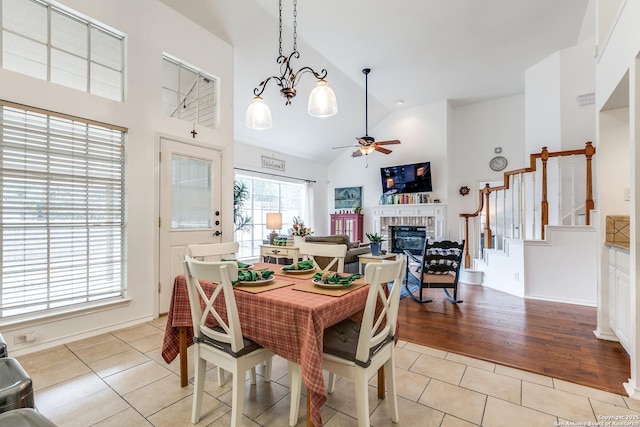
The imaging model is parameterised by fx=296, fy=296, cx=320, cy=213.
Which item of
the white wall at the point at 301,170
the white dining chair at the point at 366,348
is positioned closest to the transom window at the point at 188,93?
the white wall at the point at 301,170

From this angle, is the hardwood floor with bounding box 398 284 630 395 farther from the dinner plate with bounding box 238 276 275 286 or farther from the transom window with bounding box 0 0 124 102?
the transom window with bounding box 0 0 124 102

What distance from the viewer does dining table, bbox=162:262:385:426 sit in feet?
4.65

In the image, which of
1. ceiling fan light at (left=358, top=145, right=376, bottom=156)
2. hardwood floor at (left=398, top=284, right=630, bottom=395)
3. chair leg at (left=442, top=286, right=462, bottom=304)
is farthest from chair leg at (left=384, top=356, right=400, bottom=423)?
ceiling fan light at (left=358, top=145, right=376, bottom=156)

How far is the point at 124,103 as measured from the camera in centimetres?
314

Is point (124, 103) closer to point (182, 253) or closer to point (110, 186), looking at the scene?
point (110, 186)

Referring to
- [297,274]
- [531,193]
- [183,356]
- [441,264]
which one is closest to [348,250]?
[441,264]

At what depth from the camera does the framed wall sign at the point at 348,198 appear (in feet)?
27.5

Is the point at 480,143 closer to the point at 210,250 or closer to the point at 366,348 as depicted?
the point at 210,250

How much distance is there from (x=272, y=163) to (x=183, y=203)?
3810 mm

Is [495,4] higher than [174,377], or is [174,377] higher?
[495,4]

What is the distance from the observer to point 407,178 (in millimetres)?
7309

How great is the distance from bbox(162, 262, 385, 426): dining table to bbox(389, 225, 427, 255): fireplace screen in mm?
5870

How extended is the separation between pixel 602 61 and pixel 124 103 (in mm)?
4757

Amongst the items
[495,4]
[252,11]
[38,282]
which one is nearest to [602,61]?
[495,4]
